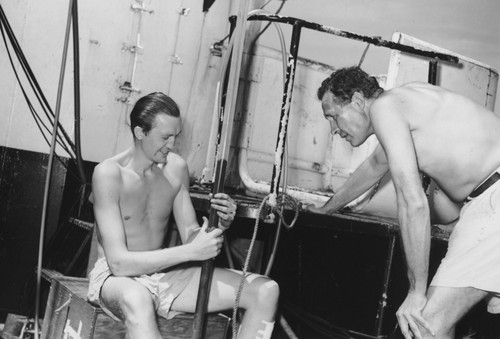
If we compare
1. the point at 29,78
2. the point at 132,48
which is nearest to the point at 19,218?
the point at 29,78

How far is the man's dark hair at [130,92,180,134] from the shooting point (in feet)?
10.3

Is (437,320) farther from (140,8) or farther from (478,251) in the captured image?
(140,8)

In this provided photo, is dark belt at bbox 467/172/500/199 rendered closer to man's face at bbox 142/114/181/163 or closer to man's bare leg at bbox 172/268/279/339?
man's bare leg at bbox 172/268/279/339

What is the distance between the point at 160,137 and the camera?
3125 mm

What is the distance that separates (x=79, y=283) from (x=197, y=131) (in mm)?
2241

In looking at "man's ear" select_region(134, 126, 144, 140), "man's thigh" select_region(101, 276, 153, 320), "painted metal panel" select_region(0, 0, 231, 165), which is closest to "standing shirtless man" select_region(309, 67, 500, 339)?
"man's ear" select_region(134, 126, 144, 140)

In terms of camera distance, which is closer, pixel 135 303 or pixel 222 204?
pixel 222 204

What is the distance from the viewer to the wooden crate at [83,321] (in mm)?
2762

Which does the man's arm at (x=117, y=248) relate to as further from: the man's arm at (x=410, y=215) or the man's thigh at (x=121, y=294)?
the man's arm at (x=410, y=215)

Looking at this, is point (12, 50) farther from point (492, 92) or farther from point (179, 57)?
point (492, 92)

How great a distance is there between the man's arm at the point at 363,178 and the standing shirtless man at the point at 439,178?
26.1 inches

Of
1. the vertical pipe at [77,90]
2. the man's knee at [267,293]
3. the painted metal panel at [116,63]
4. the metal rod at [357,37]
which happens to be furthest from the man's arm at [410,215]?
the painted metal panel at [116,63]

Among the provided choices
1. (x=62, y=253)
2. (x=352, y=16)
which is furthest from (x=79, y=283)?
(x=352, y=16)

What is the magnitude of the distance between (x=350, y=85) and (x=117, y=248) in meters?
1.57
